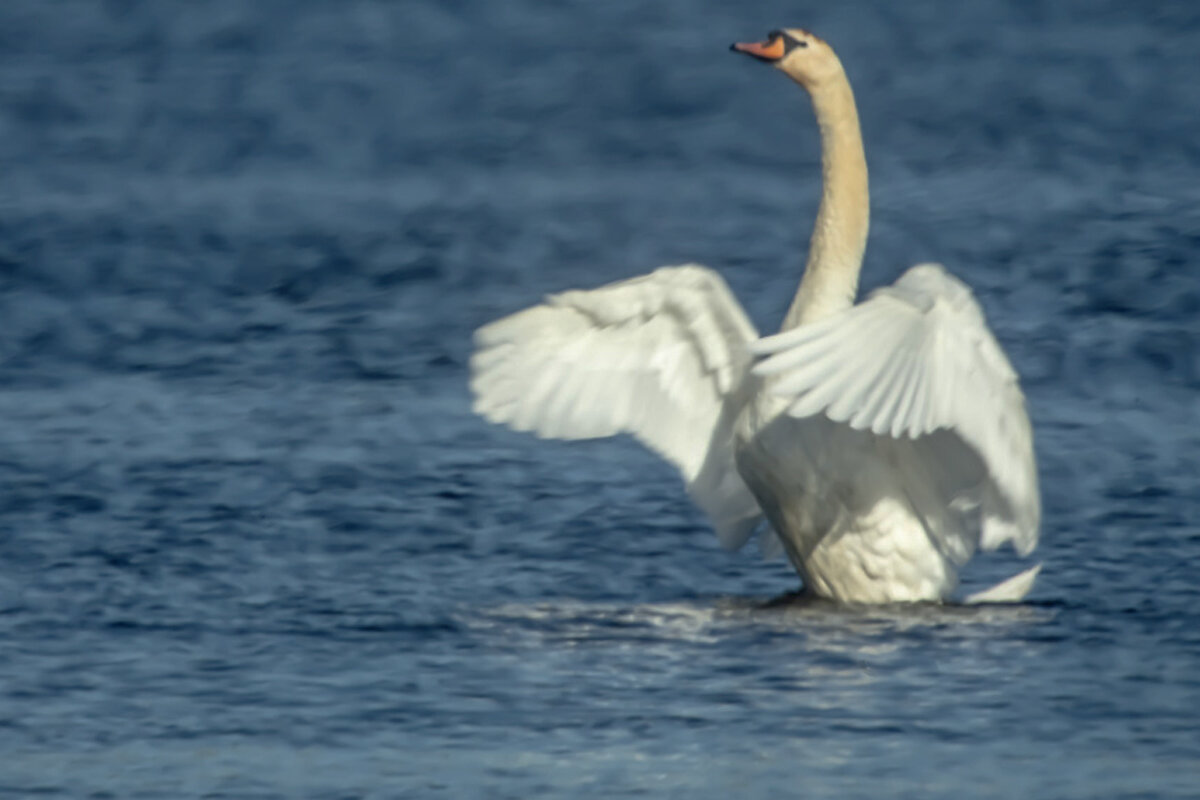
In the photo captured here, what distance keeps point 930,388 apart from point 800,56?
1.68 m

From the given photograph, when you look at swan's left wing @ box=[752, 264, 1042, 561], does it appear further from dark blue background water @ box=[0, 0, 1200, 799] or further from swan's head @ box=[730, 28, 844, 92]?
swan's head @ box=[730, 28, 844, 92]

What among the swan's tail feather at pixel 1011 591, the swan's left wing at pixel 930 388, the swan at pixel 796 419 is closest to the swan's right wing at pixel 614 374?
the swan at pixel 796 419

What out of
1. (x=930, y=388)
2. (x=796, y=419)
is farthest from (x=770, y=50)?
(x=930, y=388)

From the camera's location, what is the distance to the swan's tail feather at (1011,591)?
7.93 m

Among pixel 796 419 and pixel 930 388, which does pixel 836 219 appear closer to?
pixel 796 419

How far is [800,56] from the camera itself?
850 centimetres

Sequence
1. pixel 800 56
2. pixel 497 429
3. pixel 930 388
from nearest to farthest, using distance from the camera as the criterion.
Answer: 1. pixel 930 388
2. pixel 800 56
3. pixel 497 429

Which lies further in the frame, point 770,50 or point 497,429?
point 497,429

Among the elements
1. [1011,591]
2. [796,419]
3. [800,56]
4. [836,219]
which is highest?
[800,56]

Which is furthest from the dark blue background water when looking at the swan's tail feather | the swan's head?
the swan's head

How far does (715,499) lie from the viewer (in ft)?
27.9

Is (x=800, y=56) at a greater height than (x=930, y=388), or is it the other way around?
(x=800, y=56)

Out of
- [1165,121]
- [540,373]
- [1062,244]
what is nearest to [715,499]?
[540,373]

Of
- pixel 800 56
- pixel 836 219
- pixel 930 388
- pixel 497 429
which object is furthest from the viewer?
pixel 497 429
